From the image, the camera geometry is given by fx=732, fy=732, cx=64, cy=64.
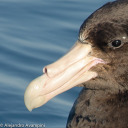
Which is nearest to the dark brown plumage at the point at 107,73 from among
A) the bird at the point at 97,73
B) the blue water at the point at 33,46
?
the bird at the point at 97,73

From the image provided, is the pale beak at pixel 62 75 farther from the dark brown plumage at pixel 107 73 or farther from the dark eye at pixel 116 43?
the dark eye at pixel 116 43

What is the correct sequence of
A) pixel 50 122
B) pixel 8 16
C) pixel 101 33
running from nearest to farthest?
pixel 101 33 < pixel 50 122 < pixel 8 16

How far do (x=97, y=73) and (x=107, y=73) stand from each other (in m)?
0.09

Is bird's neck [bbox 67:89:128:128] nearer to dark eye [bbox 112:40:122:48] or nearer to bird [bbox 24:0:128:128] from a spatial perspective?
bird [bbox 24:0:128:128]

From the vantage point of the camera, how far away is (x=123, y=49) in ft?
19.9

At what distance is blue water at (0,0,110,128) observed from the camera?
26.9 ft

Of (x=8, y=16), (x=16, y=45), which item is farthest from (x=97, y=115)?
(x=8, y=16)

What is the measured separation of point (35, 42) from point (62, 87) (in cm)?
342

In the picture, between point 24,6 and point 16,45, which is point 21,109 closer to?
point 16,45

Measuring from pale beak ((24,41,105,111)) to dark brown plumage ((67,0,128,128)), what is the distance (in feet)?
0.20

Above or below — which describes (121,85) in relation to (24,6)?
below

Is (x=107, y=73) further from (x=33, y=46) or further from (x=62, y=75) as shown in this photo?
(x=33, y=46)

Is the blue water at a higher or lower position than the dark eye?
higher

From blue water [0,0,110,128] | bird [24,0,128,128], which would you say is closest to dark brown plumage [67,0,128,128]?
bird [24,0,128,128]
